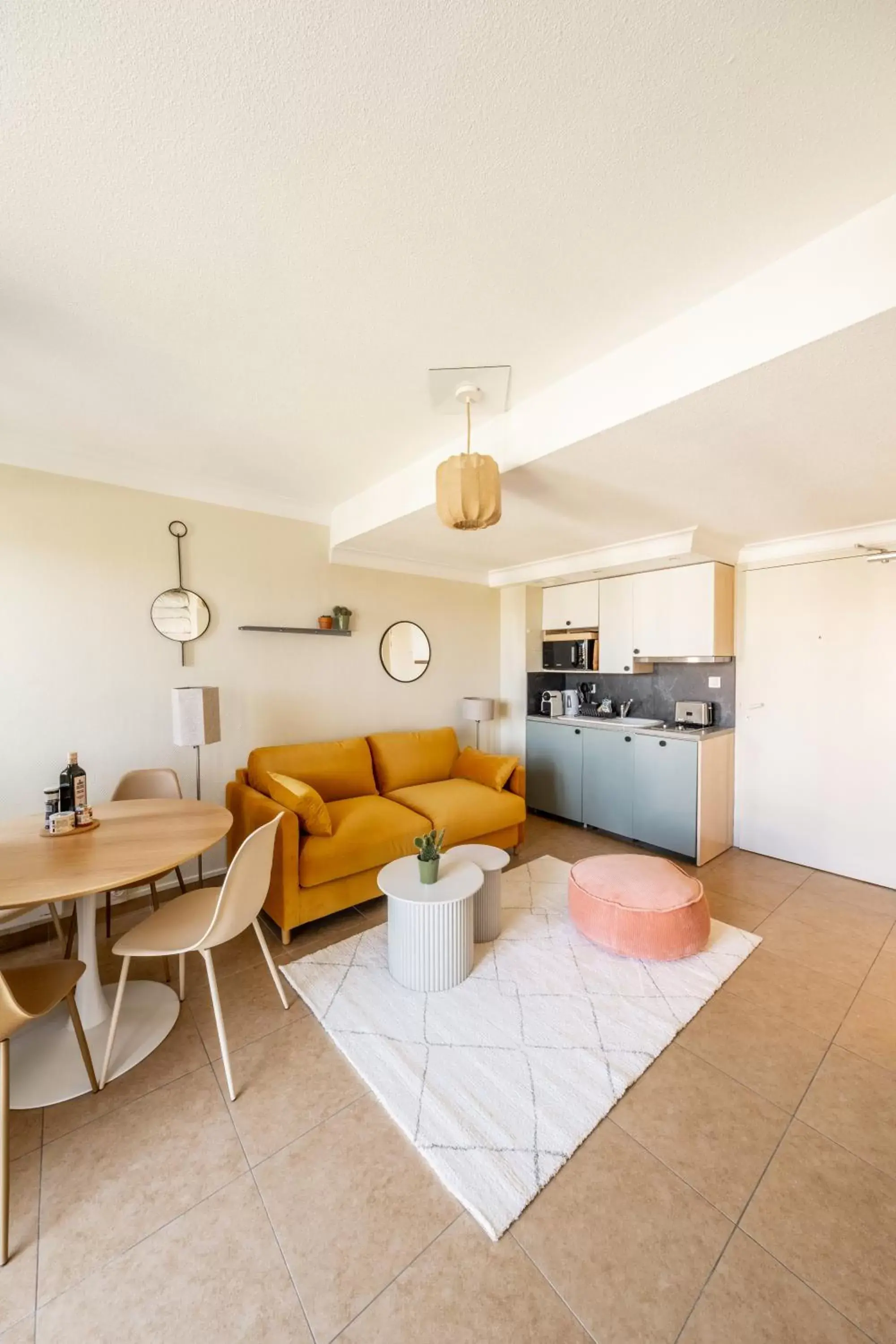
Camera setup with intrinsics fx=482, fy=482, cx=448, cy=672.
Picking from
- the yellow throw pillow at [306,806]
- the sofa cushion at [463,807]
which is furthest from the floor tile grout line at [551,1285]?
the sofa cushion at [463,807]

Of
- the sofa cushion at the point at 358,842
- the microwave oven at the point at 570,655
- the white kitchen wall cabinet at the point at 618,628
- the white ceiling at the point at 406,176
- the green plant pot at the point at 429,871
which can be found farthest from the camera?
the microwave oven at the point at 570,655

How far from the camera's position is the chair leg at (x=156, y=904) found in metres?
2.27

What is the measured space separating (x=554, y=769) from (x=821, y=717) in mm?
2028

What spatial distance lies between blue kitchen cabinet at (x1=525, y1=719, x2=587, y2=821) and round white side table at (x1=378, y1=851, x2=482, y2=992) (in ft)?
7.34

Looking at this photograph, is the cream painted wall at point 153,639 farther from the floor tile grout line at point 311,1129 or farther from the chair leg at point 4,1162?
the floor tile grout line at point 311,1129

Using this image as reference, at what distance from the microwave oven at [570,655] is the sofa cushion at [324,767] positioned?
2.16m

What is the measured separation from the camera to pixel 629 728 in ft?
12.6

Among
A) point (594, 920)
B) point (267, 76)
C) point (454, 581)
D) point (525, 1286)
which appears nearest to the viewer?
point (267, 76)

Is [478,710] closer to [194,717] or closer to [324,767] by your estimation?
[324,767]

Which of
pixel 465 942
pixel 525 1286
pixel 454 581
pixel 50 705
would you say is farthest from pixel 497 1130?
pixel 454 581

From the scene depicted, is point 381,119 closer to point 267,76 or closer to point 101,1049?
point 267,76

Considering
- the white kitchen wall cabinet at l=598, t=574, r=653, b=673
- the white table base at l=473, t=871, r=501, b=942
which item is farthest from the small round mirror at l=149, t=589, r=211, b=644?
the white kitchen wall cabinet at l=598, t=574, r=653, b=673

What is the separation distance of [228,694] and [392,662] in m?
1.36

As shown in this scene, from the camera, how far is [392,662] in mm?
4164
